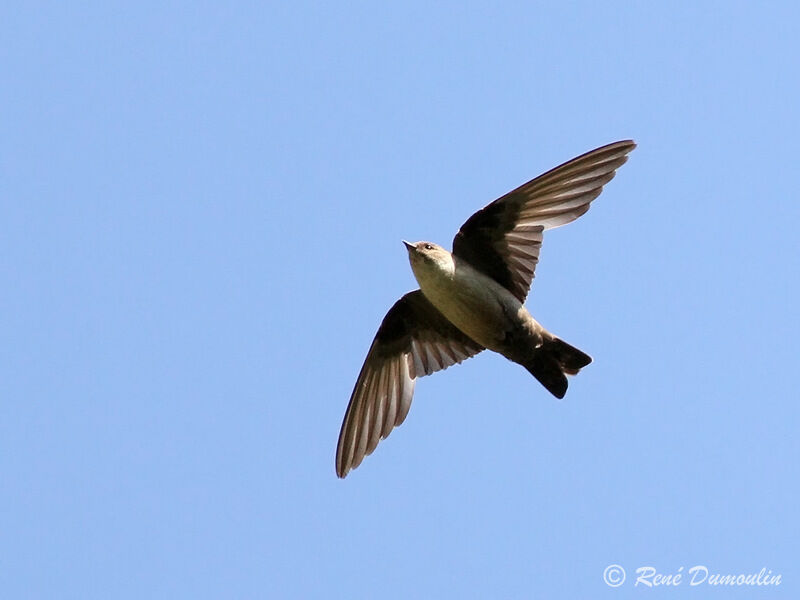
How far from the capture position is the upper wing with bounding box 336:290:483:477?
11023 mm

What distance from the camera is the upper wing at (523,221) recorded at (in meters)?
10.2

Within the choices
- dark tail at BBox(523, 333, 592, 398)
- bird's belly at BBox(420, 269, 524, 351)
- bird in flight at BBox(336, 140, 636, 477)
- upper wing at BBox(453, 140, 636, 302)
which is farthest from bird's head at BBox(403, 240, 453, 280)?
dark tail at BBox(523, 333, 592, 398)

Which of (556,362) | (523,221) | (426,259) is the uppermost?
(523,221)

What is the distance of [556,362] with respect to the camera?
33.4ft

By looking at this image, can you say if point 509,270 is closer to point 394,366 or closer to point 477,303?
point 477,303

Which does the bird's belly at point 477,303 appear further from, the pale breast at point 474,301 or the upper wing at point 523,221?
the upper wing at point 523,221

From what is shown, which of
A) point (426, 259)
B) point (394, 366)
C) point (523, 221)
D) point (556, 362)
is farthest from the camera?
point (394, 366)

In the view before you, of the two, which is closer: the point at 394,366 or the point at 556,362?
the point at 556,362

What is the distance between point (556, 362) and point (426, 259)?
1261mm

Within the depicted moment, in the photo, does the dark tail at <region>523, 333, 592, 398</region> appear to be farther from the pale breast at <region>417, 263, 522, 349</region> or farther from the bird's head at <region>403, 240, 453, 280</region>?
the bird's head at <region>403, 240, 453, 280</region>

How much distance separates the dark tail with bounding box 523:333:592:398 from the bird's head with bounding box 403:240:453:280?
3.06 ft

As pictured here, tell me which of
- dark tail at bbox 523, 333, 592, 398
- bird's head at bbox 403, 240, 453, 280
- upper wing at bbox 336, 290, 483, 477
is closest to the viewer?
bird's head at bbox 403, 240, 453, 280

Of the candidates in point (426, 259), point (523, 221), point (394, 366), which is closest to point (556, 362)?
point (523, 221)

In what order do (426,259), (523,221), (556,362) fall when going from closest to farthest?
(426,259)
(556,362)
(523,221)
